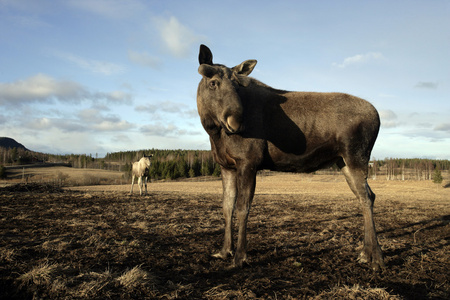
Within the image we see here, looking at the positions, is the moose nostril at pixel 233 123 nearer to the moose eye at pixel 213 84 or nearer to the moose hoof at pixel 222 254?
the moose eye at pixel 213 84

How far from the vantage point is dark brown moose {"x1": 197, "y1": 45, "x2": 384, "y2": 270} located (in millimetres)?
4395

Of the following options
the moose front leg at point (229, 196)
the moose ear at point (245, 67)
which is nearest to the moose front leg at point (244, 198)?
the moose front leg at point (229, 196)

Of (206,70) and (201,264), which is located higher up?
(206,70)

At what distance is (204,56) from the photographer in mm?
4688

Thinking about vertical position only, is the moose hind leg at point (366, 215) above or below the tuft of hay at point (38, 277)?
above

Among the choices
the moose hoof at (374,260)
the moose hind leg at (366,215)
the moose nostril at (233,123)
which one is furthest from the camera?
the moose hind leg at (366,215)

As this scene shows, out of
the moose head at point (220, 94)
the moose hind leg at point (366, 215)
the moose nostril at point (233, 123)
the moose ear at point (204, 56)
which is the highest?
the moose ear at point (204, 56)

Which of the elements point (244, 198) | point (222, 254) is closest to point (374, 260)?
point (244, 198)

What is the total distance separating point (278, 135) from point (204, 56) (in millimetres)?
1924

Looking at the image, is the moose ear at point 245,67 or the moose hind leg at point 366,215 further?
the moose ear at point 245,67

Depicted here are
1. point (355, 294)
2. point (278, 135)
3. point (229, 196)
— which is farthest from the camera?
point (229, 196)

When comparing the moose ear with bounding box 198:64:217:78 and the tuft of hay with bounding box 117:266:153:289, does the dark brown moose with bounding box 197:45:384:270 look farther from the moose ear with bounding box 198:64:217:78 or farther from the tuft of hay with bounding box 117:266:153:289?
the tuft of hay with bounding box 117:266:153:289

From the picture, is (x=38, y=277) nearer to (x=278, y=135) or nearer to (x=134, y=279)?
(x=134, y=279)

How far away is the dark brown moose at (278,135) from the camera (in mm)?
Answer: 4395
